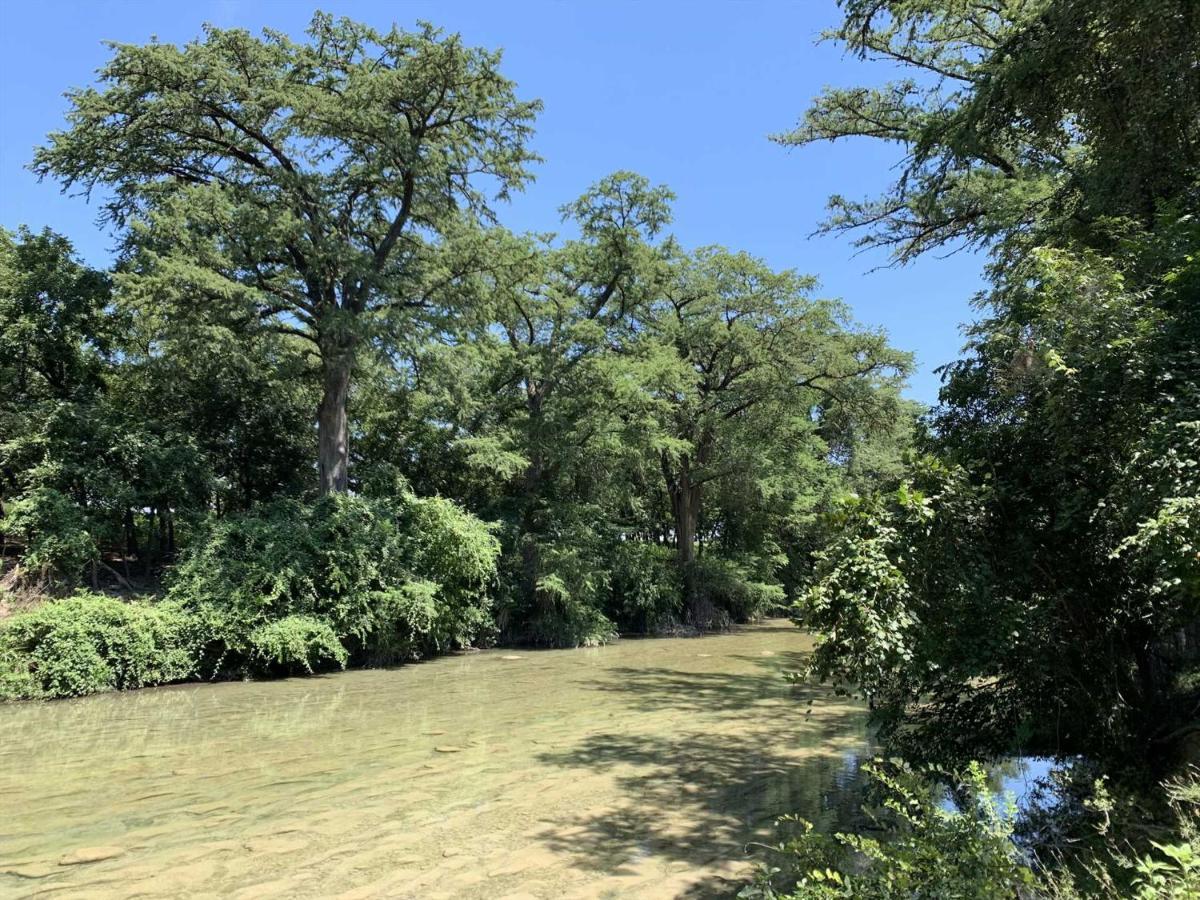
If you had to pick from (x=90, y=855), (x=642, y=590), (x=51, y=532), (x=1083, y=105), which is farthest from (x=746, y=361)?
(x=90, y=855)

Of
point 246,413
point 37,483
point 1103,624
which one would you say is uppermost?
point 246,413

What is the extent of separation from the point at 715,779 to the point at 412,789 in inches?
125

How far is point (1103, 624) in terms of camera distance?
578cm

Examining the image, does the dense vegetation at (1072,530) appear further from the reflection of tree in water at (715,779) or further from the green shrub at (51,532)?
the green shrub at (51,532)

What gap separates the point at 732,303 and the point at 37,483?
21892 millimetres

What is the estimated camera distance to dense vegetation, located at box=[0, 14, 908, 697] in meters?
16.5

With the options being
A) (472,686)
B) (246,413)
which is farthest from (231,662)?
(246,413)

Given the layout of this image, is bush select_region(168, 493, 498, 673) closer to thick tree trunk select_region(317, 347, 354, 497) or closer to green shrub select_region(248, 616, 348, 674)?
green shrub select_region(248, 616, 348, 674)

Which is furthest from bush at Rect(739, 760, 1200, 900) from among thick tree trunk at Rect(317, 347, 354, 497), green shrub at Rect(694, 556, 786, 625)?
green shrub at Rect(694, 556, 786, 625)

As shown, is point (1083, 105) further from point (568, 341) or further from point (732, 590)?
point (732, 590)

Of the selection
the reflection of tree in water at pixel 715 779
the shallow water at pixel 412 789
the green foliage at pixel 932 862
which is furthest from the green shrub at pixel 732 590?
the green foliage at pixel 932 862

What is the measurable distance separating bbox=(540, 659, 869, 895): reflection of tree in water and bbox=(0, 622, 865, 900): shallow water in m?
0.03

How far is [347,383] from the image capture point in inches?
795

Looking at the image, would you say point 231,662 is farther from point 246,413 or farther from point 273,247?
point 273,247
